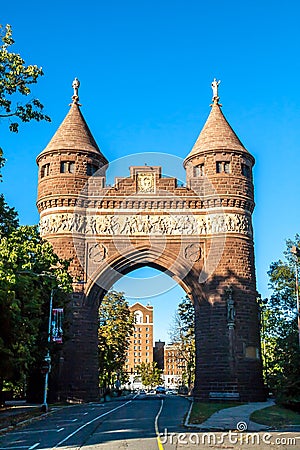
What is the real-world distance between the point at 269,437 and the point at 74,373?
22.2 metres

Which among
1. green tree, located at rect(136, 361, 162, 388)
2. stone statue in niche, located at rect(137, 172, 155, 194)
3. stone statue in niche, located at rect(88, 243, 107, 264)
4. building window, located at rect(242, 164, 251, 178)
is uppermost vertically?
building window, located at rect(242, 164, 251, 178)

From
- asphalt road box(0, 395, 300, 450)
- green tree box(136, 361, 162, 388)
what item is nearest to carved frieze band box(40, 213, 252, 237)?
asphalt road box(0, 395, 300, 450)

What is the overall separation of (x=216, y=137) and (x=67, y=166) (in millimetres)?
10362

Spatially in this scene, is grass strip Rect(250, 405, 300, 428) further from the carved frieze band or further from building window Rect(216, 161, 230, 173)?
building window Rect(216, 161, 230, 173)

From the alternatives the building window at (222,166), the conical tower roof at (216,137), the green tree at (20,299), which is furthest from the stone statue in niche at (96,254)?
the building window at (222,166)

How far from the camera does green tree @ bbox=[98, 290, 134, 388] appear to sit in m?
52.0

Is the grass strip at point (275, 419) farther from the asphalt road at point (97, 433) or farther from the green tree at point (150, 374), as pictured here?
the green tree at point (150, 374)

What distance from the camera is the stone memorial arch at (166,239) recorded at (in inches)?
1422

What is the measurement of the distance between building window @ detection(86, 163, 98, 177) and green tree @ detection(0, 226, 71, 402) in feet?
33.0

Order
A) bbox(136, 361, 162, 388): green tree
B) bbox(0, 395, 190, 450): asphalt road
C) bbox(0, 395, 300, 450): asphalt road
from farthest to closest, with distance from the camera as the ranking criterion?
1. bbox(136, 361, 162, 388): green tree
2. bbox(0, 395, 190, 450): asphalt road
3. bbox(0, 395, 300, 450): asphalt road

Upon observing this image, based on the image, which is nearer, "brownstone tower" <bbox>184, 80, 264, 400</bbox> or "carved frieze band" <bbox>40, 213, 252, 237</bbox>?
"brownstone tower" <bbox>184, 80, 264, 400</bbox>

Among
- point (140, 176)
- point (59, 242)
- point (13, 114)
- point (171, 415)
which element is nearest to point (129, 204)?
point (140, 176)

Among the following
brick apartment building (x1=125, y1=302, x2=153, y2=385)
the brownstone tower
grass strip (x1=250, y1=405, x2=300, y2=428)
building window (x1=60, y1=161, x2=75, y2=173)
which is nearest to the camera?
grass strip (x1=250, y1=405, x2=300, y2=428)

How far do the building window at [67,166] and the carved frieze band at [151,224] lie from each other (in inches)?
123
